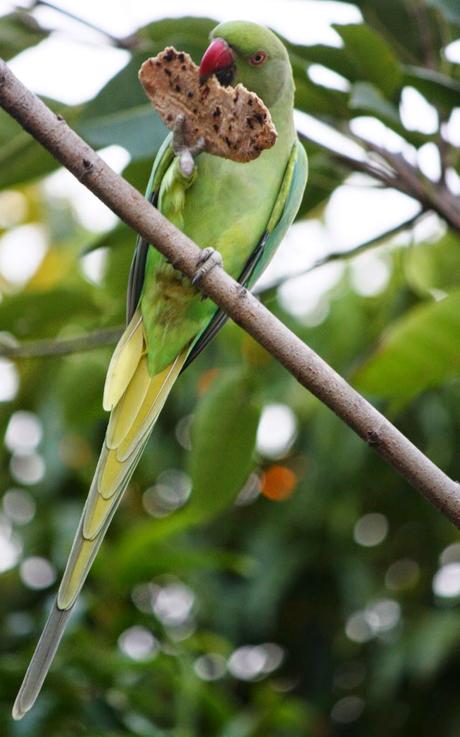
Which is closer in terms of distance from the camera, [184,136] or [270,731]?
[184,136]

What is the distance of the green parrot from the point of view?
1837 mm

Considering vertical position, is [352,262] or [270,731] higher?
[352,262]

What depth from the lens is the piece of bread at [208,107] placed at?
158 centimetres

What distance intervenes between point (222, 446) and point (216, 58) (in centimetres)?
76

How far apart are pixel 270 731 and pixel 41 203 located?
2.05 metres

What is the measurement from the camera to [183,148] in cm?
172

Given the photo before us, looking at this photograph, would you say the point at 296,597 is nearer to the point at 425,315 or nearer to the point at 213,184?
the point at 425,315

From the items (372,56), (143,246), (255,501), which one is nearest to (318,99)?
(372,56)

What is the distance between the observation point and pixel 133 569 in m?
2.25

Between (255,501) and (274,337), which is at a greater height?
(274,337)

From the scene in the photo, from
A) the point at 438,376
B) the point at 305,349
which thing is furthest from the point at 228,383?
the point at 305,349

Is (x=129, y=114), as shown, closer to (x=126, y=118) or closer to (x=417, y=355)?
(x=126, y=118)

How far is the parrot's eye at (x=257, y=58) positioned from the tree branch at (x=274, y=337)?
66 centimetres

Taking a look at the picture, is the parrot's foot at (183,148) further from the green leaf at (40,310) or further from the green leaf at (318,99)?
the green leaf at (40,310)
